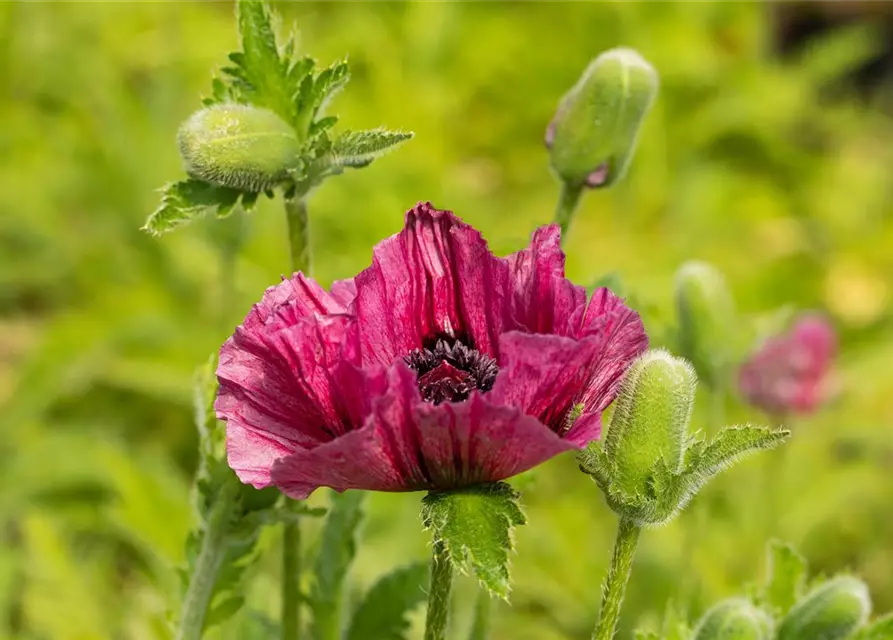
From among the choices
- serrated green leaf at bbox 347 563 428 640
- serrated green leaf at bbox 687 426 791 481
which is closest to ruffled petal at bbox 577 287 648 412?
serrated green leaf at bbox 687 426 791 481

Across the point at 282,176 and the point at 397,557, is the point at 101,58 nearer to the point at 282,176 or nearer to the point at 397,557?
the point at 397,557

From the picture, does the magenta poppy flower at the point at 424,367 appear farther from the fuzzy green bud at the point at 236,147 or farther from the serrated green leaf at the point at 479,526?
the fuzzy green bud at the point at 236,147

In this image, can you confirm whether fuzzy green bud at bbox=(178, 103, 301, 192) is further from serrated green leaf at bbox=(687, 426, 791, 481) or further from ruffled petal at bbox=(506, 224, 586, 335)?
serrated green leaf at bbox=(687, 426, 791, 481)

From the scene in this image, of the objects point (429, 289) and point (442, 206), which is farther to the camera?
point (442, 206)

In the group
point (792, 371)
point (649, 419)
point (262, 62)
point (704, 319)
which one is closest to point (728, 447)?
point (649, 419)

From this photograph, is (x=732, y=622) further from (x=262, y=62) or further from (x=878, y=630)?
(x=262, y=62)

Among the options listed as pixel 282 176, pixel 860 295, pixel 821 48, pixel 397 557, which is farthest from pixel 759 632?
pixel 821 48
